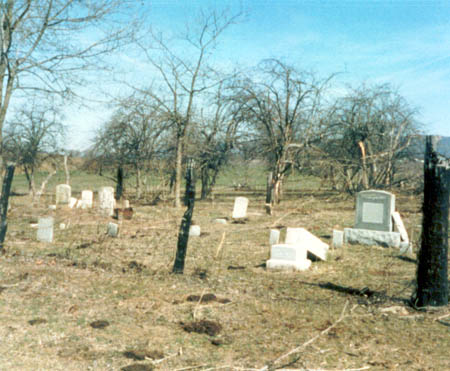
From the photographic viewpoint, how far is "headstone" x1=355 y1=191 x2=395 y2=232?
37.2 feet

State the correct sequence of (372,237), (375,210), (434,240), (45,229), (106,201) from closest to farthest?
(434,240)
(45,229)
(372,237)
(375,210)
(106,201)

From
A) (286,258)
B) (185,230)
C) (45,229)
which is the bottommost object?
(45,229)

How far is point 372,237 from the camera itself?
11.2 m

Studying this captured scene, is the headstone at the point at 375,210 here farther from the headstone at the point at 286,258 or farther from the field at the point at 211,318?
the headstone at the point at 286,258

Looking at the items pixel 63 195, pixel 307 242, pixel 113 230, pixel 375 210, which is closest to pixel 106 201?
pixel 63 195

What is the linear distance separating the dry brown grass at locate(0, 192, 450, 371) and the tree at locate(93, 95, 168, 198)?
618 inches

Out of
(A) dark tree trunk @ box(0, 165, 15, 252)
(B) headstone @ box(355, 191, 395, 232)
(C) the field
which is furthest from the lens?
(B) headstone @ box(355, 191, 395, 232)

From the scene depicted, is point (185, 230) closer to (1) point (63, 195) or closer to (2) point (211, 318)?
(2) point (211, 318)

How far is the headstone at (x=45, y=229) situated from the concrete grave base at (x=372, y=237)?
7.14 m

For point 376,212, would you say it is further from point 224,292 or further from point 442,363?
point 442,363

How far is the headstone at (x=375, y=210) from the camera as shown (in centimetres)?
1135

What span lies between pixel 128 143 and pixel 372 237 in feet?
57.3

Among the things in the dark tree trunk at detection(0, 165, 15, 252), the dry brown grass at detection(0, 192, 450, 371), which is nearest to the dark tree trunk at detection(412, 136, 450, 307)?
the dry brown grass at detection(0, 192, 450, 371)

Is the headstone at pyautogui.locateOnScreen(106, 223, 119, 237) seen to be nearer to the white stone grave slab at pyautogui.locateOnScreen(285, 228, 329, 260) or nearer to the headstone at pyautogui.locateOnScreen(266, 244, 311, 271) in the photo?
the white stone grave slab at pyautogui.locateOnScreen(285, 228, 329, 260)
